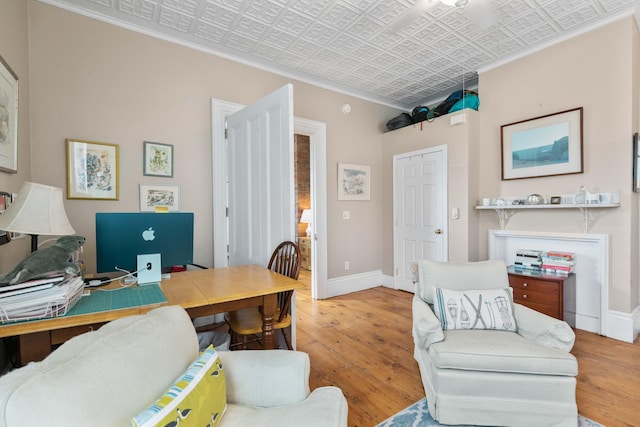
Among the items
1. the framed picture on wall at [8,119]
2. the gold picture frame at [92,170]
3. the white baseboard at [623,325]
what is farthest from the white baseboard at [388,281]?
the framed picture on wall at [8,119]

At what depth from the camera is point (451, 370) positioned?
1646mm

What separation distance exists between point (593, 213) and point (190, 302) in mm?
3530

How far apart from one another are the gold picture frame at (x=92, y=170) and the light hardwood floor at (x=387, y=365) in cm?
213

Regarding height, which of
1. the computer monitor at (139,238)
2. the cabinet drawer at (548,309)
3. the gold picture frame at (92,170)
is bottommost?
the cabinet drawer at (548,309)

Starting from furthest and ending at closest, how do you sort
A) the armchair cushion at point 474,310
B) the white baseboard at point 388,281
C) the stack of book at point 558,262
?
1. the white baseboard at point 388,281
2. the stack of book at point 558,262
3. the armchair cushion at point 474,310

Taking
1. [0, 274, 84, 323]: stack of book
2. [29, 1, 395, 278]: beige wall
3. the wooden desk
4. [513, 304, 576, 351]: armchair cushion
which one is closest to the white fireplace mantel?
[513, 304, 576, 351]: armchair cushion

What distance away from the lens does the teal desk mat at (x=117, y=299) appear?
145 cm

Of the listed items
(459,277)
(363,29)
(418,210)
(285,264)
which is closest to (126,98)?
(285,264)

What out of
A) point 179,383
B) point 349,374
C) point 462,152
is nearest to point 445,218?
point 462,152

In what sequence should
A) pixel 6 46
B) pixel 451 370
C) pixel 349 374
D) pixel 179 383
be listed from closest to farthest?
pixel 179 383
pixel 451 370
pixel 6 46
pixel 349 374

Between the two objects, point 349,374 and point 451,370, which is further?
point 349,374

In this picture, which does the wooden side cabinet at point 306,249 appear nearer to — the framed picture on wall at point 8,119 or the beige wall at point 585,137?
the beige wall at point 585,137

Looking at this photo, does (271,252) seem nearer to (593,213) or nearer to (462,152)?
(462,152)

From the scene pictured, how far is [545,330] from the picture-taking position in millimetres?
1765
